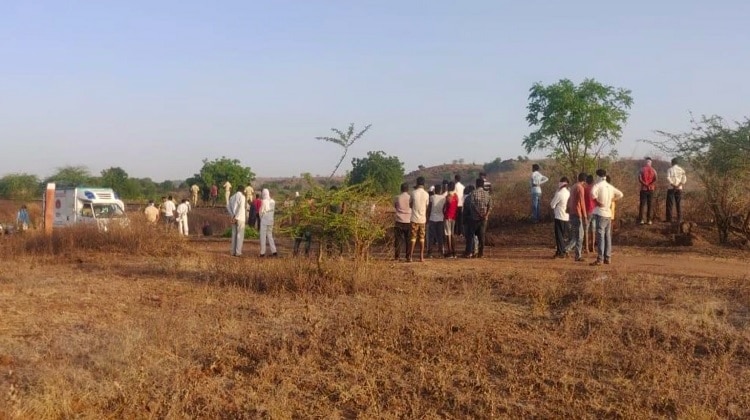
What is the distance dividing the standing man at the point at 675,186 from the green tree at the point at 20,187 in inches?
1579

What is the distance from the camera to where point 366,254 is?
10859 mm

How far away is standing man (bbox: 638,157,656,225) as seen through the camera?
15633 mm

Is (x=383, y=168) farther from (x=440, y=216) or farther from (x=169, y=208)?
(x=440, y=216)

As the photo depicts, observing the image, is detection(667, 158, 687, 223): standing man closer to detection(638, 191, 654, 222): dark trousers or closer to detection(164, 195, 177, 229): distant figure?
detection(638, 191, 654, 222): dark trousers

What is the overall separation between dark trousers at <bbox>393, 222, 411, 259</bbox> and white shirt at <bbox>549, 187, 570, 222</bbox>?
2.65 meters

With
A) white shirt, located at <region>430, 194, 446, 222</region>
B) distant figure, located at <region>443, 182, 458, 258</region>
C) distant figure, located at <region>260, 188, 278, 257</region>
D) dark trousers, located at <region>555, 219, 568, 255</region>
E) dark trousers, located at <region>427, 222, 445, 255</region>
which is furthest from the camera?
distant figure, located at <region>260, 188, 278, 257</region>

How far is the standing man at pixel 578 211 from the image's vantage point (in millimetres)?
12625

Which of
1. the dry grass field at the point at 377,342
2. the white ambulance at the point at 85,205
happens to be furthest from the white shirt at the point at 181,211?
the dry grass field at the point at 377,342

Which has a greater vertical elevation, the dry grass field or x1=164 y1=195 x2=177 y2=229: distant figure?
x1=164 y1=195 x2=177 y2=229: distant figure

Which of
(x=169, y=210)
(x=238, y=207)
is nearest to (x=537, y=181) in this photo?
(x=238, y=207)

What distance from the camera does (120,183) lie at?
156 ft

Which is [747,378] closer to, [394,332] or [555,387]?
[555,387]

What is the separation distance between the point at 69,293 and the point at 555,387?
7387mm

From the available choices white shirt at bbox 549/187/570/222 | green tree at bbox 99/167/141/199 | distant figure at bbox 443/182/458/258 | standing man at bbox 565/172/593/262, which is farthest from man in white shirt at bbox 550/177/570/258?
green tree at bbox 99/167/141/199
